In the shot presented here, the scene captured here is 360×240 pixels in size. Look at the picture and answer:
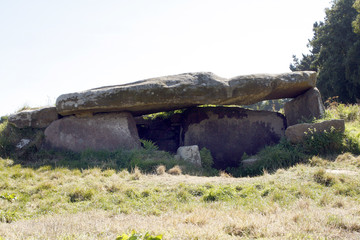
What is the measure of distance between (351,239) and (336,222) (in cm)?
43

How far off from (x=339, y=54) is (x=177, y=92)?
48.6 ft

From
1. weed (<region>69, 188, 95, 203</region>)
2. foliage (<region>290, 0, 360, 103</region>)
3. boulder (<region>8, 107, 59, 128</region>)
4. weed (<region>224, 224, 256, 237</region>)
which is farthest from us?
foliage (<region>290, 0, 360, 103</region>)

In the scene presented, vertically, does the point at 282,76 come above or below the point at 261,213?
above

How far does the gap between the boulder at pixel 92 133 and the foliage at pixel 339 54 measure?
1415 cm

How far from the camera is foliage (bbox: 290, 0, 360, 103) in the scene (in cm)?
1873

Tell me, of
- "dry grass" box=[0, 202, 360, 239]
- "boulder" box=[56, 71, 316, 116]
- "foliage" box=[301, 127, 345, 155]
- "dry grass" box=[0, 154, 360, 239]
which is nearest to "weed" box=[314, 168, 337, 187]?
"dry grass" box=[0, 154, 360, 239]

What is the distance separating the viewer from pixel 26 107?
37.0 ft

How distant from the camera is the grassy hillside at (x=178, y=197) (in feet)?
11.3

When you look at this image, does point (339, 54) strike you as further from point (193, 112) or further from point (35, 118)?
point (35, 118)

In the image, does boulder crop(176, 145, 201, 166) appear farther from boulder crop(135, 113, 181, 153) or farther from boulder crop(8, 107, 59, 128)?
boulder crop(8, 107, 59, 128)

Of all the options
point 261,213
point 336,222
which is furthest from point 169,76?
point 336,222

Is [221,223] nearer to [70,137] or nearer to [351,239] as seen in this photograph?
[351,239]

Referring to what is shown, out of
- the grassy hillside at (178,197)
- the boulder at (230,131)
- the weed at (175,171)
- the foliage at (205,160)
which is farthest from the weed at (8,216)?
the boulder at (230,131)

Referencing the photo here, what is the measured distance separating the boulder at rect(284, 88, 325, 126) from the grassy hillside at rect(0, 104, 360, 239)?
1194 millimetres
